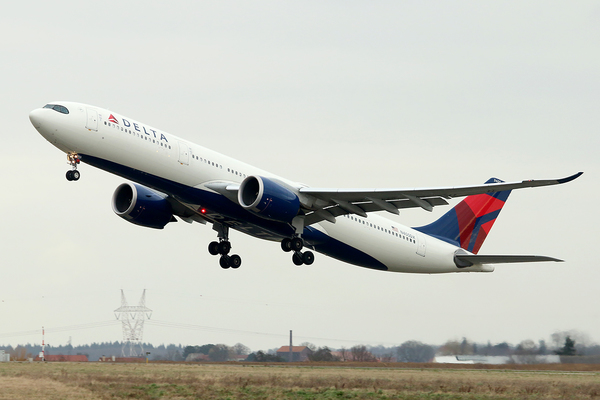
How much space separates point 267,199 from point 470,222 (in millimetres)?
17329

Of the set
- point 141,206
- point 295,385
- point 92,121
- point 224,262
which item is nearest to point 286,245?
point 224,262

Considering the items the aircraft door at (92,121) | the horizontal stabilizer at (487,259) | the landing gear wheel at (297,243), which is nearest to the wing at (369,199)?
the landing gear wheel at (297,243)

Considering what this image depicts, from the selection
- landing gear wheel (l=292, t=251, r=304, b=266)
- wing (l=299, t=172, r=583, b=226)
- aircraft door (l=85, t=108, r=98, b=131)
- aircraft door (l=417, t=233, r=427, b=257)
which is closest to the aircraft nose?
aircraft door (l=85, t=108, r=98, b=131)

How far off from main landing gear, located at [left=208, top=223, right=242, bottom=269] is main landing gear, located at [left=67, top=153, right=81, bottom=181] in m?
9.30

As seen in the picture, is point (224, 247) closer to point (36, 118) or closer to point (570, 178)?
point (36, 118)

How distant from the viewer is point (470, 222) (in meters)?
42.3

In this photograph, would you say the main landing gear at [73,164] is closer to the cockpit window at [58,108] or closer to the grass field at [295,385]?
the cockpit window at [58,108]

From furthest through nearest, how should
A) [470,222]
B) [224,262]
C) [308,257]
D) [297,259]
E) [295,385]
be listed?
[470,222], [224,262], [308,257], [297,259], [295,385]

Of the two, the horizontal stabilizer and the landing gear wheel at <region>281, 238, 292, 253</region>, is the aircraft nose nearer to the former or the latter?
the landing gear wheel at <region>281, 238, 292, 253</region>

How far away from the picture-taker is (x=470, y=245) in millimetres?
42375

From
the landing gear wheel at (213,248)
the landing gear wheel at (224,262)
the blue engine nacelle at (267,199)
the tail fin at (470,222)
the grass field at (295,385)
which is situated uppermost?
the tail fin at (470,222)

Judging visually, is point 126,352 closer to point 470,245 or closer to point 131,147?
point 470,245

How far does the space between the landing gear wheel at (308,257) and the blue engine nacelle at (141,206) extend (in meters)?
6.64

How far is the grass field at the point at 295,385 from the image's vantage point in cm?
2625
